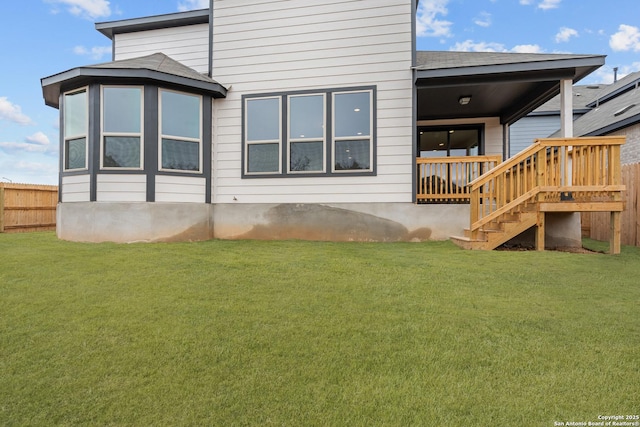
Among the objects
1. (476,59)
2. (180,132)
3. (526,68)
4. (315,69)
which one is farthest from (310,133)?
(526,68)

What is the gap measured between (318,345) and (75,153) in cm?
754

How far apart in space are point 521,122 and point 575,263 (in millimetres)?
12302

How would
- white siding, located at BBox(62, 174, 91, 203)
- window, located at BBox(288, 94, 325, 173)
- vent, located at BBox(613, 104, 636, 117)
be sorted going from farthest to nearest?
vent, located at BBox(613, 104, 636, 117) → window, located at BBox(288, 94, 325, 173) → white siding, located at BBox(62, 174, 91, 203)

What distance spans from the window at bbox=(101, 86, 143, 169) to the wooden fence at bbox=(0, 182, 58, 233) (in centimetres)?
619

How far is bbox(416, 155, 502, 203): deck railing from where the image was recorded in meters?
7.42

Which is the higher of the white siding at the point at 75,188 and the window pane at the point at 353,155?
the window pane at the point at 353,155

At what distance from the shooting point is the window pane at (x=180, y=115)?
24.1ft

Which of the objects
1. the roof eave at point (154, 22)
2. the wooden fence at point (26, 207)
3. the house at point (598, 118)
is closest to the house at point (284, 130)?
the roof eave at point (154, 22)

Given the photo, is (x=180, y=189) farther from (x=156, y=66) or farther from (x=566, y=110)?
(x=566, y=110)

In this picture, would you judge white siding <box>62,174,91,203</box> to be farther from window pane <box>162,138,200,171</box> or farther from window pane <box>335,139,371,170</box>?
window pane <box>335,139,371,170</box>

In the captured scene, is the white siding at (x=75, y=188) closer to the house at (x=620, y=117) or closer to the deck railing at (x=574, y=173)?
the deck railing at (x=574, y=173)

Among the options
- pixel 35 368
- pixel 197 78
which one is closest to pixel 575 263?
pixel 35 368

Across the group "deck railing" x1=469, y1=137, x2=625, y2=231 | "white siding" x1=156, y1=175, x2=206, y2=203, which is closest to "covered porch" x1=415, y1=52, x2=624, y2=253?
"deck railing" x1=469, y1=137, x2=625, y2=231

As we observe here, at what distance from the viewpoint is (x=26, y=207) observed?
10961 millimetres
